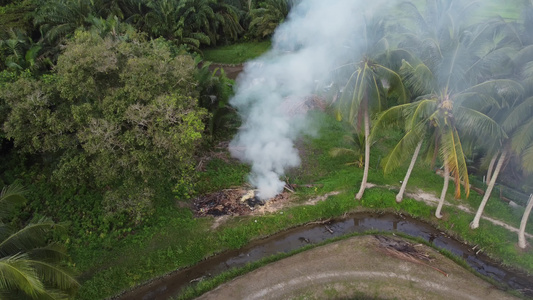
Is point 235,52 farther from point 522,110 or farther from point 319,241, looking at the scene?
point 522,110

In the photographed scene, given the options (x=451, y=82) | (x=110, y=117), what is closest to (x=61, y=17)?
(x=110, y=117)

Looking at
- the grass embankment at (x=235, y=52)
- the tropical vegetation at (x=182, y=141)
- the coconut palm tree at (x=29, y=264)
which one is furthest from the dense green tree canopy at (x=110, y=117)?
the grass embankment at (x=235, y=52)

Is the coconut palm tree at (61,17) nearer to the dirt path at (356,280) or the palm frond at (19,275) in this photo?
the palm frond at (19,275)

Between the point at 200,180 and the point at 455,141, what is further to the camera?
the point at 200,180

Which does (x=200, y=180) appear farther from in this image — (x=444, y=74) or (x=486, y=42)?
(x=486, y=42)

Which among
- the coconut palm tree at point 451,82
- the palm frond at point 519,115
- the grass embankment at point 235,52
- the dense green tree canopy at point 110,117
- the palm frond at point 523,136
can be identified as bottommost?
the palm frond at point 523,136

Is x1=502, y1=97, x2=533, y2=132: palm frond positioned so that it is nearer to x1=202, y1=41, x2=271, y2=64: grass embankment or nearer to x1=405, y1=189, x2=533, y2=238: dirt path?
x1=405, y1=189, x2=533, y2=238: dirt path

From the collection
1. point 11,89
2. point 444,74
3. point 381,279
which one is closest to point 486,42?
point 444,74
